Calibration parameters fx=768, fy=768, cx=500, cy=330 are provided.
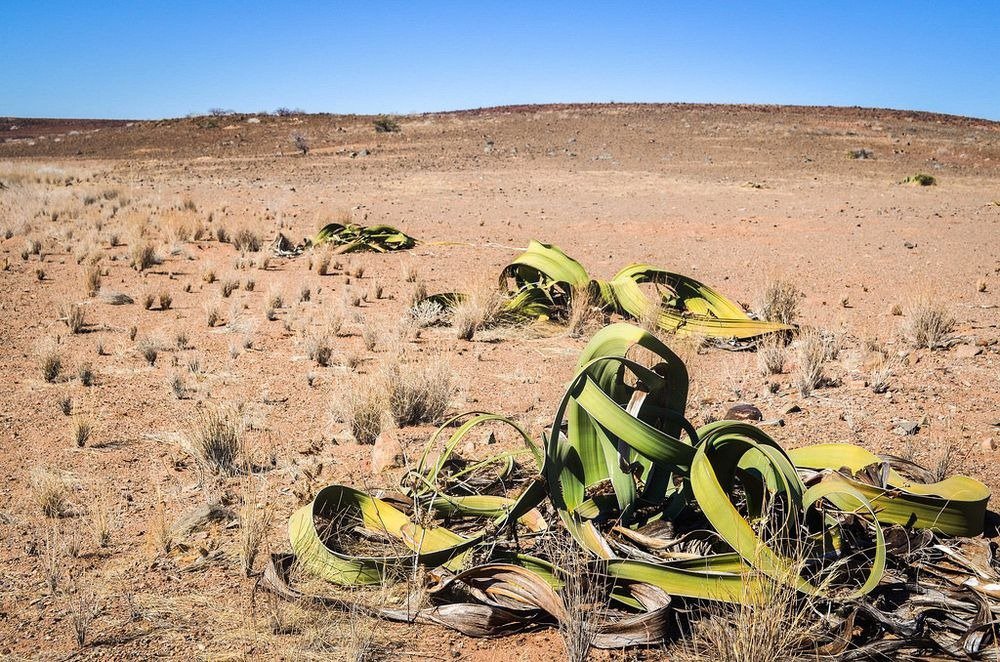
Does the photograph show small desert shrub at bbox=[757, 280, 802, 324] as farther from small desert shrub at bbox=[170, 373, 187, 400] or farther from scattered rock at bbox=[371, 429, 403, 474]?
small desert shrub at bbox=[170, 373, 187, 400]

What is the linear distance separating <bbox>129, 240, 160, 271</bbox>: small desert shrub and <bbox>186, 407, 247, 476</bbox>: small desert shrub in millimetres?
6355

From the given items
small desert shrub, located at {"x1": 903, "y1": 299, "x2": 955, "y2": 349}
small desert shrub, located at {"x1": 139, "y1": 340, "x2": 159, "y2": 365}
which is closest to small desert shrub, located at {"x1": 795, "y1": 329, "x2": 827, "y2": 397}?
small desert shrub, located at {"x1": 903, "y1": 299, "x2": 955, "y2": 349}

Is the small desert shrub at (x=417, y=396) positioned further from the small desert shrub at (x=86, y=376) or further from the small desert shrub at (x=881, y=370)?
the small desert shrub at (x=881, y=370)

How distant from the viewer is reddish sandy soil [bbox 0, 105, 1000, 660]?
2.82 meters

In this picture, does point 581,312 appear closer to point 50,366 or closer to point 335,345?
point 335,345

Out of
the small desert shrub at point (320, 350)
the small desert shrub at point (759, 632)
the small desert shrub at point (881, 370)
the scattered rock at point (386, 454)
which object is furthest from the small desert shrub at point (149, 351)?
the small desert shrub at point (881, 370)

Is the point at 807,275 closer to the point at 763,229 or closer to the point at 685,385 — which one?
the point at 763,229

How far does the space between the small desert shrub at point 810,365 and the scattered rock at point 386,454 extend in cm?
250

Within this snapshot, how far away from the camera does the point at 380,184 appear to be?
65.7 feet

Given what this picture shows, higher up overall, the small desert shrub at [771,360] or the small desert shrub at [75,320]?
the small desert shrub at [771,360]

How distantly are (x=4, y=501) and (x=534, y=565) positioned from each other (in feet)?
8.54

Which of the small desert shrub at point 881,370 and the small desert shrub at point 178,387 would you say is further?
the small desert shrub at point 178,387

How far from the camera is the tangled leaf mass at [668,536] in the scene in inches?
89.7

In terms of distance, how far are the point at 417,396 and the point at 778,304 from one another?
372 cm
